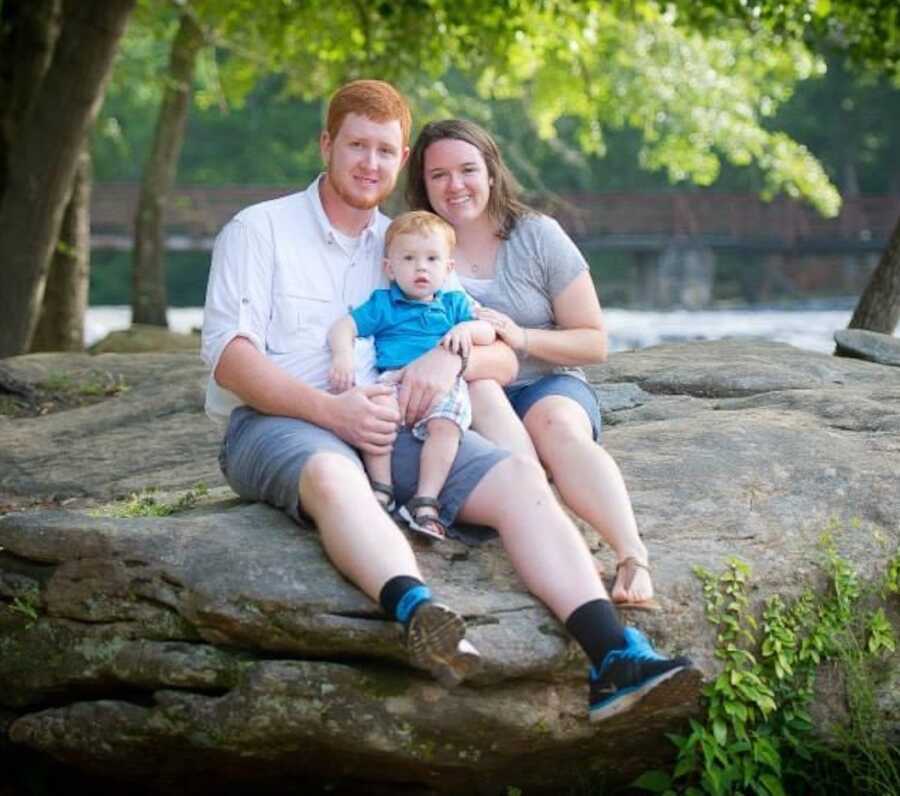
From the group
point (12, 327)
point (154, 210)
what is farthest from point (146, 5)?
point (12, 327)

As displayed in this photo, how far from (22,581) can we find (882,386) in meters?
4.08

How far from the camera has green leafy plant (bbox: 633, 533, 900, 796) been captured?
178 inches

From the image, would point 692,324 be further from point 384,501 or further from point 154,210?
point 384,501

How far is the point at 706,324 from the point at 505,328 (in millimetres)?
28083

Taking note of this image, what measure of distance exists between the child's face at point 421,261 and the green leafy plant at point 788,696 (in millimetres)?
1102

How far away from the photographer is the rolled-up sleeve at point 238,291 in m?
4.66

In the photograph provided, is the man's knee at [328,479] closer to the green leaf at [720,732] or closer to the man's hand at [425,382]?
the man's hand at [425,382]

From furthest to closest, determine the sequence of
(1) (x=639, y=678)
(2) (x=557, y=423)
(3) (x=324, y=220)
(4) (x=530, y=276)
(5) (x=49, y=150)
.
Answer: (5) (x=49, y=150), (4) (x=530, y=276), (3) (x=324, y=220), (2) (x=557, y=423), (1) (x=639, y=678)

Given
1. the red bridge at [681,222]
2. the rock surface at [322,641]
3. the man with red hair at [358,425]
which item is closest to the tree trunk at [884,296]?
the rock surface at [322,641]

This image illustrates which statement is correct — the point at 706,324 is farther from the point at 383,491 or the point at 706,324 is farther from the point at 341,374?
the point at 383,491

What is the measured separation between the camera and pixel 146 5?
18453 millimetres

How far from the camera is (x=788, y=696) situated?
15.3ft

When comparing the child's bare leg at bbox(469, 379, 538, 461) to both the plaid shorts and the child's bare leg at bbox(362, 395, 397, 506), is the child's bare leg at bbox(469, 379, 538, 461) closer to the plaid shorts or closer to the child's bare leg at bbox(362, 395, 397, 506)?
the plaid shorts

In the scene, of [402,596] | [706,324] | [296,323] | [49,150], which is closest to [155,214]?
[49,150]
